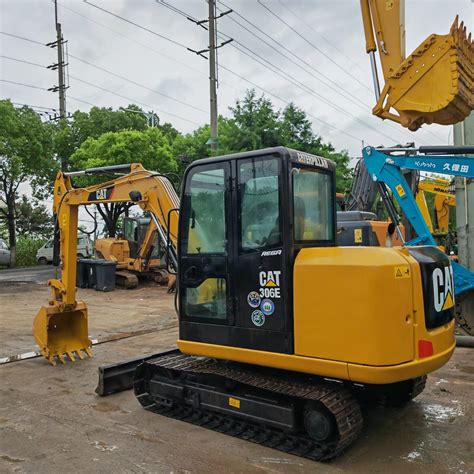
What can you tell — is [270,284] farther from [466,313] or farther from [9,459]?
[466,313]

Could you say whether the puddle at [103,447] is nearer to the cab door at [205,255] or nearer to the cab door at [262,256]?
the cab door at [205,255]

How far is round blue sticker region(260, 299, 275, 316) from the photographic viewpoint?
4251 mm

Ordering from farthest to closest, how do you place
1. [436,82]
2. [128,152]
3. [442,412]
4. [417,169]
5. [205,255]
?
1. [128,152]
2. [417,169]
3. [436,82]
4. [442,412]
5. [205,255]

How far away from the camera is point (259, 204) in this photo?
4.38m

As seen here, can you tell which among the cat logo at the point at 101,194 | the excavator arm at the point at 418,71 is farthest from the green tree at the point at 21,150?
the excavator arm at the point at 418,71

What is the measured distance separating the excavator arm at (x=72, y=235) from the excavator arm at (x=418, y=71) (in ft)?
10.5

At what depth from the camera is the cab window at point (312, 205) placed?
4336 mm

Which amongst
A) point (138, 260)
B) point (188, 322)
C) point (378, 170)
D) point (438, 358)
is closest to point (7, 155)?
point (138, 260)

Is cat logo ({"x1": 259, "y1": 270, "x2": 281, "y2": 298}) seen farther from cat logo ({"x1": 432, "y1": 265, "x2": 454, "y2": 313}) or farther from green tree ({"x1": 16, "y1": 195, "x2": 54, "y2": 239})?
A: green tree ({"x1": 16, "y1": 195, "x2": 54, "y2": 239})

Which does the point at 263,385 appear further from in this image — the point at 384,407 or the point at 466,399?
the point at 466,399

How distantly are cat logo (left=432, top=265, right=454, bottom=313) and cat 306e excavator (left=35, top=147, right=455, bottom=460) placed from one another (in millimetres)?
16

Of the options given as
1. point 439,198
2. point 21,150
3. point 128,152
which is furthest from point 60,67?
point 439,198

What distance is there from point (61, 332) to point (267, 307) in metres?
4.32

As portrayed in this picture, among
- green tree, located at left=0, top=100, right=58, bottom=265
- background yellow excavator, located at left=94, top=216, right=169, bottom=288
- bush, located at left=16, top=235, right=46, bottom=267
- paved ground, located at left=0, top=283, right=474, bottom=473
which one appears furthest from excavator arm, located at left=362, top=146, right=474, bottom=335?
bush, located at left=16, top=235, right=46, bottom=267
